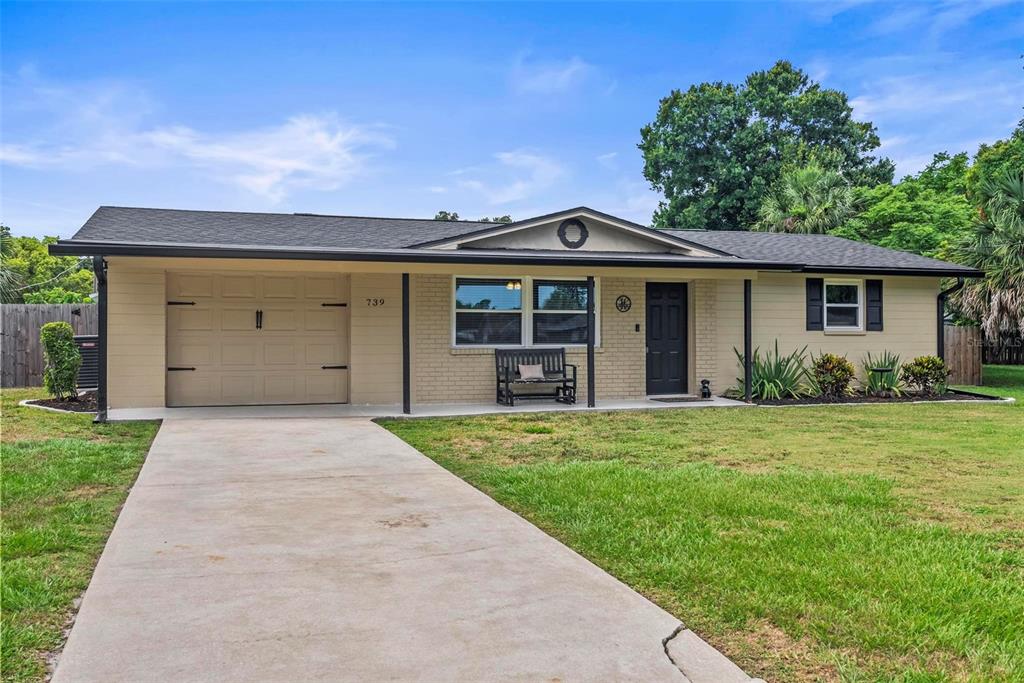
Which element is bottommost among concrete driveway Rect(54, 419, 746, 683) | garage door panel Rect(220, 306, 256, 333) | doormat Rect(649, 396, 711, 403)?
concrete driveway Rect(54, 419, 746, 683)

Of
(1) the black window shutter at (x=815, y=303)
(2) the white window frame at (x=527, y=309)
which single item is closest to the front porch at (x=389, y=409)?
(2) the white window frame at (x=527, y=309)

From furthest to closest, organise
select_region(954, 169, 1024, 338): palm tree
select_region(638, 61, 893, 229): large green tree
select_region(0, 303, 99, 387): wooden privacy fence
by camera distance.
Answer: select_region(638, 61, 893, 229): large green tree, select_region(954, 169, 1024, 338): palm tree, select_region(0, 303, 99, 387): wooden privacy fence

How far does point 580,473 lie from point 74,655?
13.8 feet

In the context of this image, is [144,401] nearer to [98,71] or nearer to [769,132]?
[98,71]

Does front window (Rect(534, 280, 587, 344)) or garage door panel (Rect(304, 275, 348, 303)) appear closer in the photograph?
garage door panel (Rect(304, 275, 348, 303))

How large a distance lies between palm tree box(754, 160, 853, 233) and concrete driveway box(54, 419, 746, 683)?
25.0 m

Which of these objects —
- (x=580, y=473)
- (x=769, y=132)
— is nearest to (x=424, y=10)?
(x=580, y=473)

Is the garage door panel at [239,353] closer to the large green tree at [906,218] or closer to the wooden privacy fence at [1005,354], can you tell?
the wooden privacy fence at [1005,354]

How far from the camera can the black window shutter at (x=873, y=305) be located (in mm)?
14930

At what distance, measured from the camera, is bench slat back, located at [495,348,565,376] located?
41.8 feet

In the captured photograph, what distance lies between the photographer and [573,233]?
12.8 m

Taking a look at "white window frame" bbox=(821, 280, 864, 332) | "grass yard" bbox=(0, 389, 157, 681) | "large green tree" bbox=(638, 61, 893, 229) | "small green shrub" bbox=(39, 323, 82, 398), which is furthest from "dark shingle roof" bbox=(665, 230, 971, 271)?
"large green tree" bbox=(638, 61, 893, 229)

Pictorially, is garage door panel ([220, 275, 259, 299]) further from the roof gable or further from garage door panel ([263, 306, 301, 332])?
the roof gable

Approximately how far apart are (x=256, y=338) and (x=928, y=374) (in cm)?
1230
